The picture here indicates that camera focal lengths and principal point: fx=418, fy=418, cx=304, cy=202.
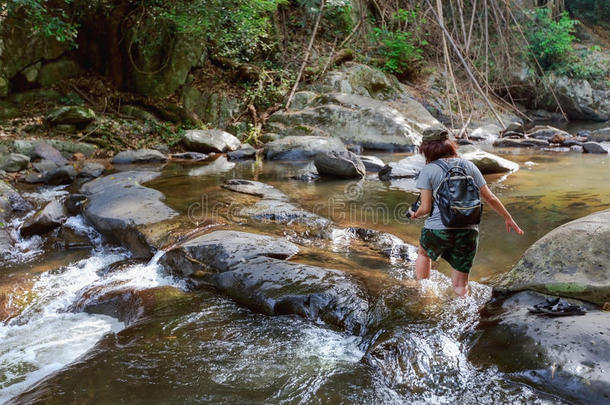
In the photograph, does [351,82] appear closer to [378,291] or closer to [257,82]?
[257,82]

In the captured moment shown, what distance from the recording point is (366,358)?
2.54 meters

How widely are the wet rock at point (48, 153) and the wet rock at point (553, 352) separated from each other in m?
9.00

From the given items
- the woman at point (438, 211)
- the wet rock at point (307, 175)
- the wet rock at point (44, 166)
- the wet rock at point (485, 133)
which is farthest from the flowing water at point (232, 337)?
the wet rock at point (485, 133)

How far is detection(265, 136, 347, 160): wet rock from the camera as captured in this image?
33.2 ft

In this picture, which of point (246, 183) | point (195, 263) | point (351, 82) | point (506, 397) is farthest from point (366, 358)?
point (351, 82)

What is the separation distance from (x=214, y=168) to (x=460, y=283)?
22.1 feet


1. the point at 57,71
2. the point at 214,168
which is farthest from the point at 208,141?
the point at 57,71

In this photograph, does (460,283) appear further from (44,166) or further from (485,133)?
(485,133)

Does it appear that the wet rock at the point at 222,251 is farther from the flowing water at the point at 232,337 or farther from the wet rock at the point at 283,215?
the wet rock at the point at 283,215

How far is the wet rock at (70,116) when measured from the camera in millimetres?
10352

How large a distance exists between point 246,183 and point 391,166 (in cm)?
302

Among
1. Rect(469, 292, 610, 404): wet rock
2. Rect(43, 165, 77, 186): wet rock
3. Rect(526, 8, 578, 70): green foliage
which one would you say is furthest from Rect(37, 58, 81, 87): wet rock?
Rect(526, 8, 578, 70): green foliage

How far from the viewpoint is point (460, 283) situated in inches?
125

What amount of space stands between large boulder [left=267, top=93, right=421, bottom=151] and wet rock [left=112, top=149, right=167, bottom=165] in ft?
12.0
